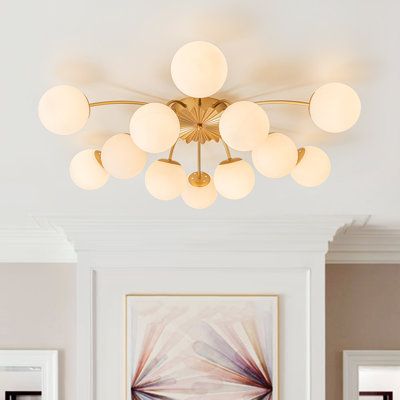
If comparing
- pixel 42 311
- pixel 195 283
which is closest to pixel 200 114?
pixel 195 283

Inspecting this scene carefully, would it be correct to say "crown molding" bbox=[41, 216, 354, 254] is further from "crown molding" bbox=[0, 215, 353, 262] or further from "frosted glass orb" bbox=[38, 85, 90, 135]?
"frosted glass orb" bbox=[38, 85, 90, 135]

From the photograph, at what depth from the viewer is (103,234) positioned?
261 cm

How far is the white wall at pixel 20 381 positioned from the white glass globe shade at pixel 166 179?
2119mm

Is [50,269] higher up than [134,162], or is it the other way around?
[134,162]

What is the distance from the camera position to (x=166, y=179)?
1.33 m

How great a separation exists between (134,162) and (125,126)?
1.77 feet

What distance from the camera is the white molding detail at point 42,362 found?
298cm

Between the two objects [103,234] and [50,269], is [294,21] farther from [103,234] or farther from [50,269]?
[50,269]

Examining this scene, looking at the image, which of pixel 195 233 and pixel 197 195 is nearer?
pixel 197 195

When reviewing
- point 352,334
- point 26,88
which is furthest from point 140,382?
point 26,88

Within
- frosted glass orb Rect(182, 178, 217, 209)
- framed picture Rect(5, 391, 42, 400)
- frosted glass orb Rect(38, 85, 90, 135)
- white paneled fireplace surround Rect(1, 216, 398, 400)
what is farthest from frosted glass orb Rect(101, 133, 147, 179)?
framed picture Rect(5, 391, 42, 400)

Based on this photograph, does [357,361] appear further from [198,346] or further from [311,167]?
[311,167]

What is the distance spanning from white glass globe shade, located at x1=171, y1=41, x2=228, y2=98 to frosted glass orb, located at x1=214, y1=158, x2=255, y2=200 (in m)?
0.35

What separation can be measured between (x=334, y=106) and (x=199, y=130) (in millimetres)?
429
